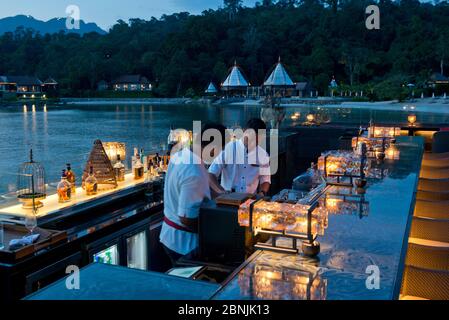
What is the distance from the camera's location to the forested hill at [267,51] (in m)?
54.7

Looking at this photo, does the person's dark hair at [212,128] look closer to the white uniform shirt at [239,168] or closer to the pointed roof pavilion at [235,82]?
the white uniform shirt at [239,168]

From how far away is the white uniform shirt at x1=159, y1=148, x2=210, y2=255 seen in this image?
2.46 m

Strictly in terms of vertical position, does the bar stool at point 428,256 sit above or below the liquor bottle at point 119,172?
below

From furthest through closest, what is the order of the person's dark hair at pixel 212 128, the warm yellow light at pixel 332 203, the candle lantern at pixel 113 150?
the candle lantern at pixel 113 150 → the person's dark hair at pixel 212 128 → the warm yellow light at pixel 332 203

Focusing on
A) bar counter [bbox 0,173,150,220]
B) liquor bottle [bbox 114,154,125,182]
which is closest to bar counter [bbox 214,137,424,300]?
bar counter [bbox 0,173,150,220]

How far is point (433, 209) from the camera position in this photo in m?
3.49

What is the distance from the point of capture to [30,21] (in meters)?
183

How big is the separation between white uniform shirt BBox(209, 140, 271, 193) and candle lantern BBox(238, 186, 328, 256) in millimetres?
1348

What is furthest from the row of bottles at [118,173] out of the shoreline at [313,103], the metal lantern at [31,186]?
the shoreline at [313,103]

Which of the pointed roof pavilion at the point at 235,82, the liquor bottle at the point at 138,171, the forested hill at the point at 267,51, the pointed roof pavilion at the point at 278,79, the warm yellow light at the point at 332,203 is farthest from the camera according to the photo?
the forested hill at the point at 267,51

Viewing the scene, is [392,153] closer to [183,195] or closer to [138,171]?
[138,171]

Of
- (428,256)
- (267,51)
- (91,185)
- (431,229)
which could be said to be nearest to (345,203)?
(428,256)

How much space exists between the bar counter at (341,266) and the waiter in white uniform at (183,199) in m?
0.59

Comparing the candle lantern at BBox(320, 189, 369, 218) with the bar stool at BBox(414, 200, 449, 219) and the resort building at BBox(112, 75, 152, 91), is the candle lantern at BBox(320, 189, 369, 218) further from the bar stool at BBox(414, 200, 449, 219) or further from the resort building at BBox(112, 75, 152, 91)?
the resort building at BBox(112, 75, 152, 91)
